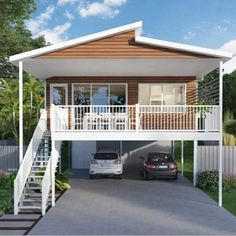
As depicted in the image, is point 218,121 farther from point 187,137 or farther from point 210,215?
point 210,215

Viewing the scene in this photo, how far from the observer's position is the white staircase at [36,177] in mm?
13719

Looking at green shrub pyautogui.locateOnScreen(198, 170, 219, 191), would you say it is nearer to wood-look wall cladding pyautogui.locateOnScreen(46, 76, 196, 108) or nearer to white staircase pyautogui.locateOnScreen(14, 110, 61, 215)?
wood-look wall cladding pyautogui.locateOnScreen(46, 76, 196, 108)

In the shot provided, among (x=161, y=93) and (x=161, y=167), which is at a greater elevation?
(x=161, y=93)

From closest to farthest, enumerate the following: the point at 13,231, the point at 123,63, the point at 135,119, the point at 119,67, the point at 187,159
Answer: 1. the point at 13,231
2. the point at 123,63
3. the point at 135,119
4. the point at 119,67
5. the point at 187,159

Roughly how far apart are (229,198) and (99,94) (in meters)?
8.34

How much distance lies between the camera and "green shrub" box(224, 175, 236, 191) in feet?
60.8

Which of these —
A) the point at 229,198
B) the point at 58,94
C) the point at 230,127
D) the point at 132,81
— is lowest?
the point at 229,198

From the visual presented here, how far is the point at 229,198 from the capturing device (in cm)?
1630

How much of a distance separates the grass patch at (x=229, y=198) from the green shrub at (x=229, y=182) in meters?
0.28

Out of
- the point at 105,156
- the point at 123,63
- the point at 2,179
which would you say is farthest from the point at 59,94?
the point at 123,63

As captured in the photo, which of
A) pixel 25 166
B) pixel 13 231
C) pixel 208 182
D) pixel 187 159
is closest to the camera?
pixel 13 231

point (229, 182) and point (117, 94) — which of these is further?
point (117, 94)

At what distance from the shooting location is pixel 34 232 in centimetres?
1088

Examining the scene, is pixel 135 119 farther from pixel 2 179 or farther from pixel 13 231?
pixel 2 179
